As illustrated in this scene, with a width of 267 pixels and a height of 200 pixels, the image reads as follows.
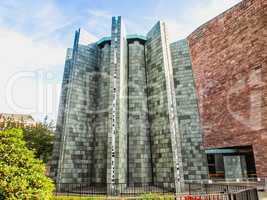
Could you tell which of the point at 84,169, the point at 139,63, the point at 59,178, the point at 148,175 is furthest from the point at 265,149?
the point at 59,178

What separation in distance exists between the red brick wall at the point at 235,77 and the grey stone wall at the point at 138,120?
245 inches

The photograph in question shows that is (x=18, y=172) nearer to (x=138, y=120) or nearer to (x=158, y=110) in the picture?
(x=138, y=120)

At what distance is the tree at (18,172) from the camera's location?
453cm

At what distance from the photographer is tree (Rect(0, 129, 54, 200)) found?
4.53 metres

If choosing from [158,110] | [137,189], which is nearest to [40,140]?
[137,189]

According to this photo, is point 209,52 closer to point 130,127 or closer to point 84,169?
point 130,127

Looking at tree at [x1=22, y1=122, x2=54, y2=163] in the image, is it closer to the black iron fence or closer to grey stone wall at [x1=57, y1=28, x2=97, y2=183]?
grey stone wall at [x1=57, y1=28, x2=97, y2=183]

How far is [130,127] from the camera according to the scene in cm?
1323

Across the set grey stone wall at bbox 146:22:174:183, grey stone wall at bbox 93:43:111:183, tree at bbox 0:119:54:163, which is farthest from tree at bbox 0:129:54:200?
tree at bbox 0:119:54:163

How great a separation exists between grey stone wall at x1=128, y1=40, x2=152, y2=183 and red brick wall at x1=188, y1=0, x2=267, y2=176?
621 centimetres

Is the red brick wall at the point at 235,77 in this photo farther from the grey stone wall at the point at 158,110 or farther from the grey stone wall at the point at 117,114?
the grey stone wall at the point at 117,114

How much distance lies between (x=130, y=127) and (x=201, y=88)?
27.5 ft

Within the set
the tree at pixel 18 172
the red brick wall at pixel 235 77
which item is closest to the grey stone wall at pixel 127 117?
the red brick wall at pixel 235 77

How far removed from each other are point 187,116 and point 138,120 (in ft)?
13.9
